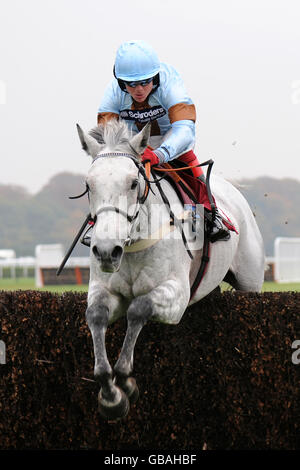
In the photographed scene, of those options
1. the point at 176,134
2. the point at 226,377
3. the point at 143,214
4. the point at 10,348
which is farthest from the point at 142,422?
the point at 176,134

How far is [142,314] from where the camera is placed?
13.7 feet

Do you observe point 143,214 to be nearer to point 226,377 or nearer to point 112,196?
point 112,196

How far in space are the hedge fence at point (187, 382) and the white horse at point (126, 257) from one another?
0.45m

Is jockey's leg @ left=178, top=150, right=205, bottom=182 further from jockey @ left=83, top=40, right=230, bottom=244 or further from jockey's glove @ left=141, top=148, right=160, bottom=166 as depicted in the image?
jockey's glove @ left=141, top=148, right=160, bottom=166

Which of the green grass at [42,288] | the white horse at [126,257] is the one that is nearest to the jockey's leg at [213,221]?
the white horse at [126,257]

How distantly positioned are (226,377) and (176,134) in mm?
1904

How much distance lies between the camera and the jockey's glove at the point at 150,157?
14.5 feet

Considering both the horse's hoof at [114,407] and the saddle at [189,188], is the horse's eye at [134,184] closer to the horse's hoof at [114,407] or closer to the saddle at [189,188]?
the saddle at [189,188]

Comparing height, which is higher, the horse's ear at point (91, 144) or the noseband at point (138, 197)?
the horse's ear at point (91, 144)

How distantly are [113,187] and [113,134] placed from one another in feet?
1.62

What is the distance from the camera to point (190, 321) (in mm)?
5449

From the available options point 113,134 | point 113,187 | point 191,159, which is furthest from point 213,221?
point 113,187

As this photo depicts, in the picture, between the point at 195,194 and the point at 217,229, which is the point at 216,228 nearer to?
the point at 217,229

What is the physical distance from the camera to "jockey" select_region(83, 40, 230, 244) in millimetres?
4582
